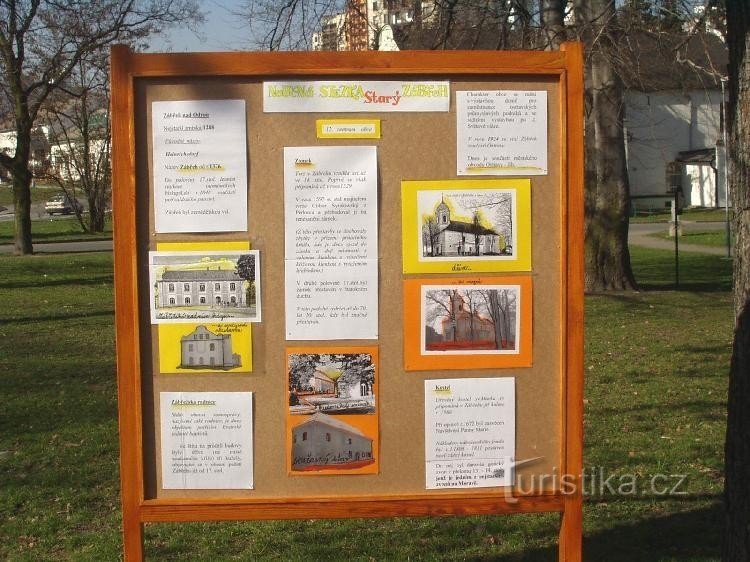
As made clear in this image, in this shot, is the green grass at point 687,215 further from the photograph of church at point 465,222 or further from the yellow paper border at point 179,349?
the yellow paper border at point 179,349

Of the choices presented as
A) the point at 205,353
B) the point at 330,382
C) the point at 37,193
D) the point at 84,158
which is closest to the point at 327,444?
the point at 330,382

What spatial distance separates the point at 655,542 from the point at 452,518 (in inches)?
43.9

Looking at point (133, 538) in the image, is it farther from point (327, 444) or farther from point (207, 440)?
point (327, 444)

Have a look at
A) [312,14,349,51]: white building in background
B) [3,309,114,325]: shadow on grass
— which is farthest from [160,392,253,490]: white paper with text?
[3,309,114,325]: shadow on grass

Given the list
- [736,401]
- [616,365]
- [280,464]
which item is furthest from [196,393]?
[616,365]

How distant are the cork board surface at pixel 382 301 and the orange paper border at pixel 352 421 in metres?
0.02

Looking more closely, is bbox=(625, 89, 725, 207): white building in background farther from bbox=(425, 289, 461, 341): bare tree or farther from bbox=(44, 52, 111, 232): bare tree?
bbox=(425, 289, 461, 341): bare tree

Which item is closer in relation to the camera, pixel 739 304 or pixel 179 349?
pixel 179 349

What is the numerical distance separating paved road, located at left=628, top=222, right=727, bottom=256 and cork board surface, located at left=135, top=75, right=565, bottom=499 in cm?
2174

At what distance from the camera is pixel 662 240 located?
30.3 metres

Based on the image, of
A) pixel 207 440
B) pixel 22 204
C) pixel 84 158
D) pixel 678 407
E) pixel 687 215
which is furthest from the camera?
pixel 687 215

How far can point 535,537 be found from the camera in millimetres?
4988

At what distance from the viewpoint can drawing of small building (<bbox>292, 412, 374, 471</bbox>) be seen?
3.47 metres

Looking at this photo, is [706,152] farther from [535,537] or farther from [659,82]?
[535,537]
